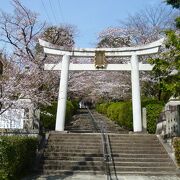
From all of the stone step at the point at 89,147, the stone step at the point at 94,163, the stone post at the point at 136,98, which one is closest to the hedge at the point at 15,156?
the stone step at the point at 94,163

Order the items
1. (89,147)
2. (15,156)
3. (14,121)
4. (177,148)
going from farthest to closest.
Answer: (89,147) → (14,121) → (177,148) → (15,156)

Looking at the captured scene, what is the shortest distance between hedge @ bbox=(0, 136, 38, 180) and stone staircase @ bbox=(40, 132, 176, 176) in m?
0.76

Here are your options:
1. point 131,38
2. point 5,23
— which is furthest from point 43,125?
point 131,38

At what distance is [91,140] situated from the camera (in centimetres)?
1596

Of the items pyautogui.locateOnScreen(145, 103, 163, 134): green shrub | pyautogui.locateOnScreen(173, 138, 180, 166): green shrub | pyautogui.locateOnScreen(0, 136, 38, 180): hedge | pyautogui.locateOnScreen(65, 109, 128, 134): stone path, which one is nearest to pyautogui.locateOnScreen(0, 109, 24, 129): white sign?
pyautogui.locateOnScreen(0, 136, 38, 180): hedge

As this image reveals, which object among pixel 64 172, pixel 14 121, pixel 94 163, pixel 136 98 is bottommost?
pixel 64 172

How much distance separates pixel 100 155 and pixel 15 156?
4795 mm

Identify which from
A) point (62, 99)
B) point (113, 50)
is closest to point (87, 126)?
point (62, 99)

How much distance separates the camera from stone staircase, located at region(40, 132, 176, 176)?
13.0 metres

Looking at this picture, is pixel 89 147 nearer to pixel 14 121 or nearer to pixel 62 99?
pixel 14 121

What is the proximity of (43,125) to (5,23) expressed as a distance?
33.4ft

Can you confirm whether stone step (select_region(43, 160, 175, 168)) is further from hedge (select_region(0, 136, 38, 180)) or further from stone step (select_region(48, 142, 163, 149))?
stone step (select_region(48, 142, 163, 149))

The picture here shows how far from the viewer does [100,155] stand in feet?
46.4

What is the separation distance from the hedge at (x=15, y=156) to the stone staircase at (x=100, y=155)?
29.9 inches
